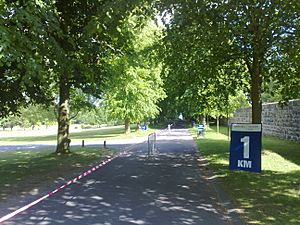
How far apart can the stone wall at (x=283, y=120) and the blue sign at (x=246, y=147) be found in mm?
11505

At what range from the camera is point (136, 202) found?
26.6ft

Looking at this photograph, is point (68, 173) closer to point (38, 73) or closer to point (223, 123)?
point (38, 73)

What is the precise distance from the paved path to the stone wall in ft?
39.1

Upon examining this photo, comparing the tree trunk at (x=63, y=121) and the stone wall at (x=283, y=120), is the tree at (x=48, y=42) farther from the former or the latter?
the stone wall at (x=283, y=120)

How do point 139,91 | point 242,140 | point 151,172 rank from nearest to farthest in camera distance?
point 242,140 < point 151,172 < point 139,91

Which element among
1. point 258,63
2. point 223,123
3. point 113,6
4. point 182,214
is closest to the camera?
point 182,214

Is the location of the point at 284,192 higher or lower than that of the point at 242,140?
lower

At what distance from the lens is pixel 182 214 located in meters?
7.03

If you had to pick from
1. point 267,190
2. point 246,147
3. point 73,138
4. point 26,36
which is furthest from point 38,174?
point 73,138

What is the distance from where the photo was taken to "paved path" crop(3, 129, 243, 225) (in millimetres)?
6691

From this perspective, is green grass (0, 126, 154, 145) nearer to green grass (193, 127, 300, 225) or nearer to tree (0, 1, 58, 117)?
green grass (193, 127, 300, 225)

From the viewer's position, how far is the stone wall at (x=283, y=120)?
24.5 meters

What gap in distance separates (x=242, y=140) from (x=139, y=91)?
2931 centimetres

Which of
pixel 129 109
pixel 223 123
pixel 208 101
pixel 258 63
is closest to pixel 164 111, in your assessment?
pixel 223 123
